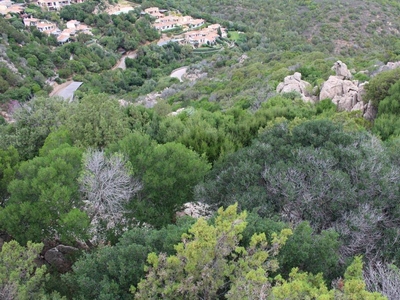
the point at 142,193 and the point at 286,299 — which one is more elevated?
the point at 286,299

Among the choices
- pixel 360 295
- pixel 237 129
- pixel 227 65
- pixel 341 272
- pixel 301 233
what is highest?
pixel 360 295

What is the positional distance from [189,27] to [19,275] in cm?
6591

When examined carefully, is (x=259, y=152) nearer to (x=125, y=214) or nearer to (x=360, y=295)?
(x=125, y=214)

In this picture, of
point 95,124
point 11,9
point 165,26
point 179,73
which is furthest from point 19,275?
point 11,9

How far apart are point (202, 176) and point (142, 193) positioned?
5.86 ft

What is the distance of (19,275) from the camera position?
6.63 m

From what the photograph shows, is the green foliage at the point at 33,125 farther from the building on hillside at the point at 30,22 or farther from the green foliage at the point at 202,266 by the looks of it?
the building on hillside at the point at 30,22

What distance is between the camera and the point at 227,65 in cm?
4966

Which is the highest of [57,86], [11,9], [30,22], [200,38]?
[11,9]

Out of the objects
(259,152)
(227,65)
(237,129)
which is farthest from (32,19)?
(259,152)

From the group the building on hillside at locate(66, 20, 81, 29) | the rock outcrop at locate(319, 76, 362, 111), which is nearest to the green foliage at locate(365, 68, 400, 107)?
the rock outcrop at locate(319, 76, 362, 111)

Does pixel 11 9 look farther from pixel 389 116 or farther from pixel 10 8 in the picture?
pixel 389 116

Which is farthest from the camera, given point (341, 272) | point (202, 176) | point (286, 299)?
point (202, 176)

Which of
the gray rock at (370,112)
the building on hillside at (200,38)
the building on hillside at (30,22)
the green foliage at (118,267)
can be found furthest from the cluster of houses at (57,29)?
the green foliage at (118,267)
